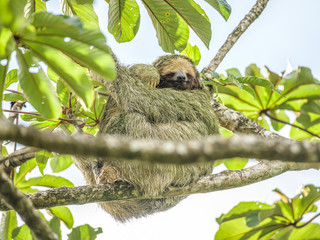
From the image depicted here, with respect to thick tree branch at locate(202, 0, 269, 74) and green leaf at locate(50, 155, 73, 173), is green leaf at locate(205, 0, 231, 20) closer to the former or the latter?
thick tree branch at locate(202, 0, 269, 74)

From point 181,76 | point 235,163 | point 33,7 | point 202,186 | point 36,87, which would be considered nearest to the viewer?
point 36,87

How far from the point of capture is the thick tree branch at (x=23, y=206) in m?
2.45

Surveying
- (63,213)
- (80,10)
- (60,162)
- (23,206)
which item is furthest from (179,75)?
(23,206)

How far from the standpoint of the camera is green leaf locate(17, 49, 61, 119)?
10.9 feet

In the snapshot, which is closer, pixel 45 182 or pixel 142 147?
pixel 142 147

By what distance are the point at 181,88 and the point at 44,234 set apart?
4.37 metres

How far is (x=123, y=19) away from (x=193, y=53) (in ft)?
6.90

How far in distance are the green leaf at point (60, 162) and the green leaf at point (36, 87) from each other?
2636mm

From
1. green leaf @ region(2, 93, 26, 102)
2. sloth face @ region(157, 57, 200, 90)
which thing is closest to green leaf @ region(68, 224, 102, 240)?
green leaf @ region(2, 93, 26, 102)

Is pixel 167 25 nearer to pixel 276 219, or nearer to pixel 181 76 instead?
pixel 181 76

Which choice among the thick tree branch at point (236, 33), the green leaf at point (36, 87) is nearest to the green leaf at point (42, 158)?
the green leaf at point (36, 87)

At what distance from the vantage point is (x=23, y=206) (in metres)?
2.54

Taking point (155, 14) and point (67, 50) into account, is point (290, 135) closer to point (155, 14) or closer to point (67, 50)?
point (155, 14)

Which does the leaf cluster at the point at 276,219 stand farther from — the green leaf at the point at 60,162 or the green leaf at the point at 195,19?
the green leaf at the point at 60,162
